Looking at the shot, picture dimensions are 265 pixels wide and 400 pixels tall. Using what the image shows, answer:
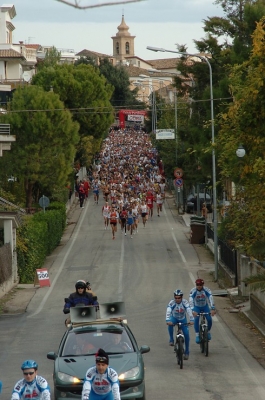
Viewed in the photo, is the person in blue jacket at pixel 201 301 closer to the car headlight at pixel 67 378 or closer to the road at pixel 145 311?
the road at pixel 145 311

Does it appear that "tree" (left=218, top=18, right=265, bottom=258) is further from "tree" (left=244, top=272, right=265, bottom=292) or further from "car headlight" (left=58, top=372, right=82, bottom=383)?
"car headlight" (left=58, top=372, right=82, bottom=383)

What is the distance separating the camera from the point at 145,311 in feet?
87.1

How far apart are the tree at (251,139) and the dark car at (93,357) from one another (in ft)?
19.8

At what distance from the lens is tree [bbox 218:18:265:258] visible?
18.9m

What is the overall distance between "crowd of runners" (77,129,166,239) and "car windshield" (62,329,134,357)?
1228 inches

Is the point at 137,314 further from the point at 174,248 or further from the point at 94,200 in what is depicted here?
the point at 94,200

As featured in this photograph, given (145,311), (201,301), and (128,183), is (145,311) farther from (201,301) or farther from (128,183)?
(128,183)

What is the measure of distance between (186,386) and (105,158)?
258 feet

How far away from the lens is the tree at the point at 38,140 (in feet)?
172

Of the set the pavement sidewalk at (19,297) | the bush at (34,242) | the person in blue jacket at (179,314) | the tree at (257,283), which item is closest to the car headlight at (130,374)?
the person in blue jacket at (179,314)

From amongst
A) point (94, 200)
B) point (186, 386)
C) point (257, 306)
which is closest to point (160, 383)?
point (186, 386)

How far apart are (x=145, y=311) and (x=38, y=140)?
28286 millimetres

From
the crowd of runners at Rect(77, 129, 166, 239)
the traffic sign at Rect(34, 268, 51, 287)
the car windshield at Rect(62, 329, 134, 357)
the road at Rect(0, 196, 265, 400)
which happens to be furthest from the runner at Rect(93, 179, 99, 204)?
the car windshield at Rect(62, 329, 134, 357)

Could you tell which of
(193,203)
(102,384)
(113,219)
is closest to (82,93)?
(193,203)
